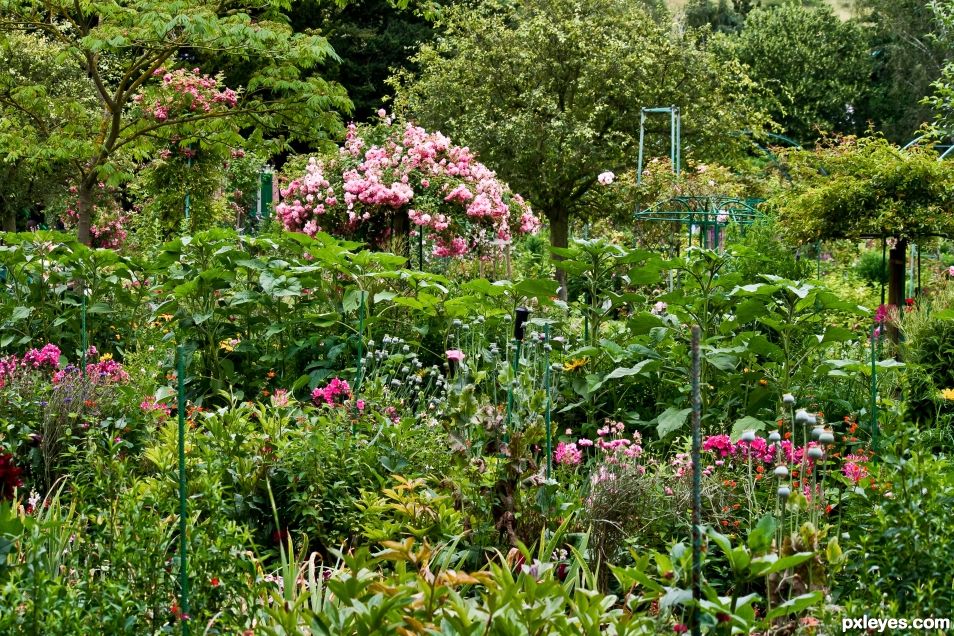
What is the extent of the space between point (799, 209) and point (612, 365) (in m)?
2.88

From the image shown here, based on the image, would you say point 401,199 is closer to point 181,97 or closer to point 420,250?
point 420,250

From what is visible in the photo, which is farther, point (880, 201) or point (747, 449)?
point (880, 201)

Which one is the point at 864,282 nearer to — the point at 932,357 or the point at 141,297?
the point at 932,357

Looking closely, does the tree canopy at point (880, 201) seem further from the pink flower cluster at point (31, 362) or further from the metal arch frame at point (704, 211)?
the pink flower cluster at point (31, 362)

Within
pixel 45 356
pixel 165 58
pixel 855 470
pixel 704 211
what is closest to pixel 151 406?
pixel 45 356

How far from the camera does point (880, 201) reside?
20.2 ft

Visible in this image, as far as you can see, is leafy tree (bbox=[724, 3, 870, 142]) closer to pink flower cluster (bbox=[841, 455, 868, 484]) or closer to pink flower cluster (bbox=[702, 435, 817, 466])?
pink flower cluster (bbox=[702, 435, 817, 466])

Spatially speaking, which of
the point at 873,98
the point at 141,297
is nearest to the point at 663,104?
the point at 141,297

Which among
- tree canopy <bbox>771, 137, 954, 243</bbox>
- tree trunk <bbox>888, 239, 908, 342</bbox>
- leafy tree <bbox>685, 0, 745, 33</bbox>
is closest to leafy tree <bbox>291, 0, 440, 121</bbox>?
leafy tree <bbox>685, 0, 745, 33</bbox>

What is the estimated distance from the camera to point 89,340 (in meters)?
5.08

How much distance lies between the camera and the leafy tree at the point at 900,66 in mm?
26625

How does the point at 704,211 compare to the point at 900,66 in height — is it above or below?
below

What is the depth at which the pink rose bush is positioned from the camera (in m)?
7.50

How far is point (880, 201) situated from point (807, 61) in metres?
22.1
